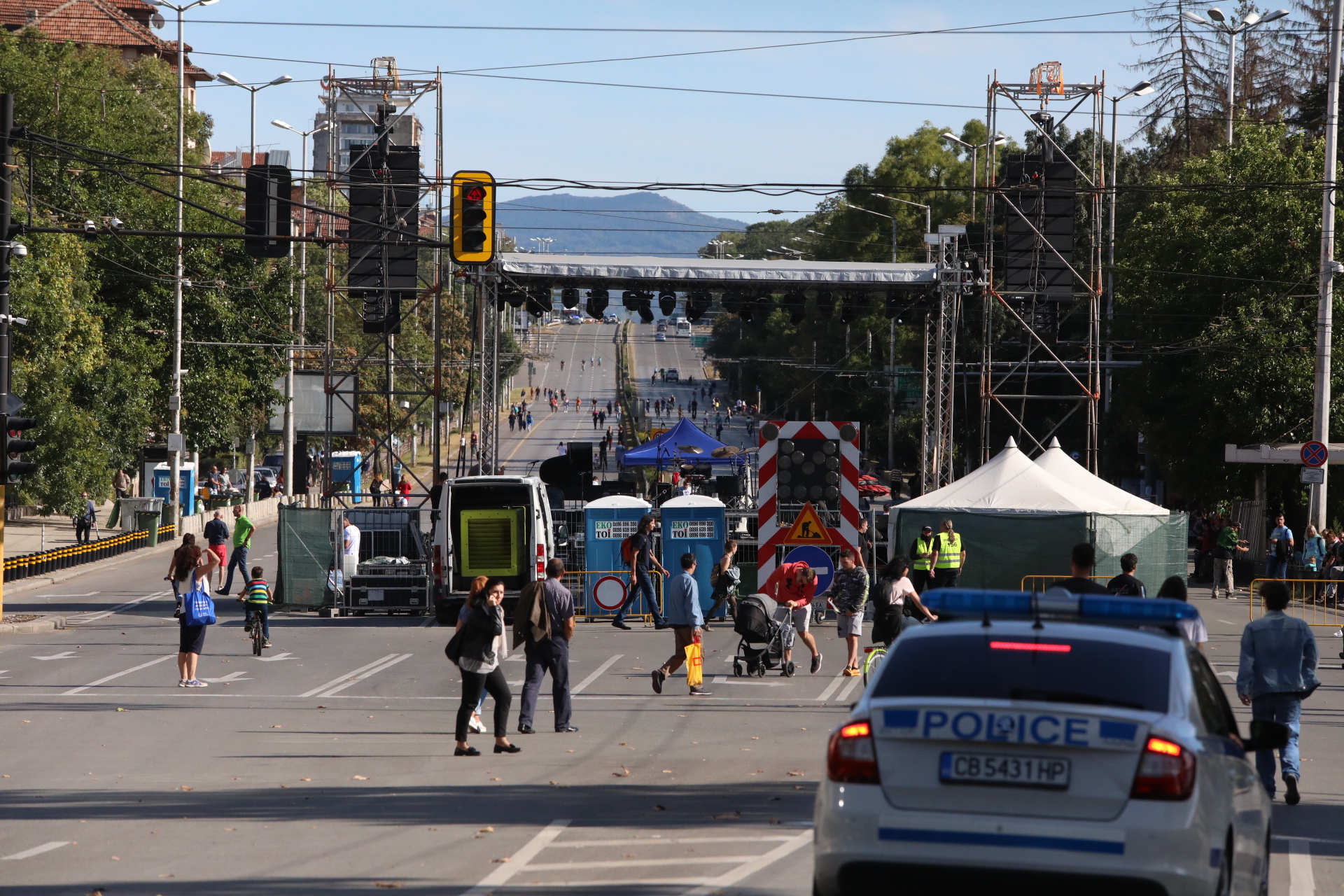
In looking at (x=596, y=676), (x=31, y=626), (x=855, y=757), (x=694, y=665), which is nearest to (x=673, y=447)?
(x=31, y=626)

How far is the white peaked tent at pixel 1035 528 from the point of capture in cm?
2800

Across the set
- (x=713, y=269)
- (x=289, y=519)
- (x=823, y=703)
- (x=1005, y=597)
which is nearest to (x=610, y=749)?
(x=823, y=703)

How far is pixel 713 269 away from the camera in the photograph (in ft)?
108

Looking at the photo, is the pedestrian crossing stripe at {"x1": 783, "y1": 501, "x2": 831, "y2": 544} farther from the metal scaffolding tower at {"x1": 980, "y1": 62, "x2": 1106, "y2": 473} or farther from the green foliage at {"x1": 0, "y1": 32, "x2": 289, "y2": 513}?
the green foliage at {"x1": 0, "y1": 32, "x2": 289, "y2": 513}

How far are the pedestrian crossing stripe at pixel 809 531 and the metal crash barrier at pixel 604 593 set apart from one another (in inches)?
216

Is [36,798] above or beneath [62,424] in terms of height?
beneath

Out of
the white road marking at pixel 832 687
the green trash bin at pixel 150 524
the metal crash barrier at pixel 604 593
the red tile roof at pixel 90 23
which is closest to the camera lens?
the white road marking at pixel 832 687

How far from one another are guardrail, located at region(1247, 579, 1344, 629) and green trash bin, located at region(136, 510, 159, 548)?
30020 mm

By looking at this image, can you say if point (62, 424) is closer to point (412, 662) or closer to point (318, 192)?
point (412, 662)

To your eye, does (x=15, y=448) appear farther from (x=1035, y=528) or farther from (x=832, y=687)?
(x=1035, y=528)

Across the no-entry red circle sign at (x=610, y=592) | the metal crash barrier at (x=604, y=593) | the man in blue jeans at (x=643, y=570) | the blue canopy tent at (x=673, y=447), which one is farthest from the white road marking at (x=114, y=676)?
the blue canopy tent at (x=673, y=447)

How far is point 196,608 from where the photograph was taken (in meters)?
17.7

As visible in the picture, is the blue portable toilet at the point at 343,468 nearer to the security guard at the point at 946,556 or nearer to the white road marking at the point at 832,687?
the security guard at the point at 946,556

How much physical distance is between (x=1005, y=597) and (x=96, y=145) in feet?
173
